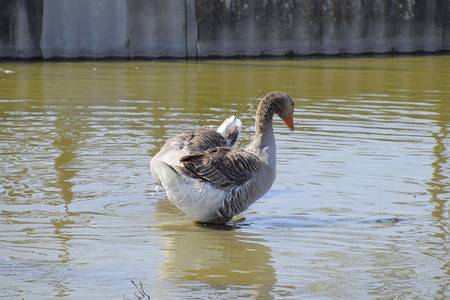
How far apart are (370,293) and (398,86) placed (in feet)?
30.5

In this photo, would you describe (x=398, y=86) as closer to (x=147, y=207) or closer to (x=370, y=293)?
(x=147, y=207)

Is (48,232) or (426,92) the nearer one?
(48,232)

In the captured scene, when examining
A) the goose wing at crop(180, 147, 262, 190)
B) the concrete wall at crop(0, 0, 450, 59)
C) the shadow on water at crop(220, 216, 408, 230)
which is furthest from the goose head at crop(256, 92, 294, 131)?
the concrete wall at crop(0, 0, 450, 59)

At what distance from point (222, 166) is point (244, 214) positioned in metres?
0.75

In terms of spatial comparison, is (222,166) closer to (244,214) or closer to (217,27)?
(244,214)

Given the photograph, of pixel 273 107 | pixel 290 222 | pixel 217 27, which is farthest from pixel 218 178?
pixel 217 27

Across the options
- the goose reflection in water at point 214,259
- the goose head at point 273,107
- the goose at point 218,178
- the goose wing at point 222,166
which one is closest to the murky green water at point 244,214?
the goose reflection in water at point 214,259

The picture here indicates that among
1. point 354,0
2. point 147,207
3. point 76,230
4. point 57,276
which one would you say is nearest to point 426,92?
point 354,0

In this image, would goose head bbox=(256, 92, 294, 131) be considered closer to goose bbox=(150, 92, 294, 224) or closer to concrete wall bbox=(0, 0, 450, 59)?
goose bbox=(150, 92, 294, 224)

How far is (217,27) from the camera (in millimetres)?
17016

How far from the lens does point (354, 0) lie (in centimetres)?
1772

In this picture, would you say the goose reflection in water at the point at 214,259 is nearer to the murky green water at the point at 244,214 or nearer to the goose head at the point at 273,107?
the murky green water at the point at 244,214

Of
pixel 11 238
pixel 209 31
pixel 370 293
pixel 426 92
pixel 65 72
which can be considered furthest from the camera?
pixel 209 31

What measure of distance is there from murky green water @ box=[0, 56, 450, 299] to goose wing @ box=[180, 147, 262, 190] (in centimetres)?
42
